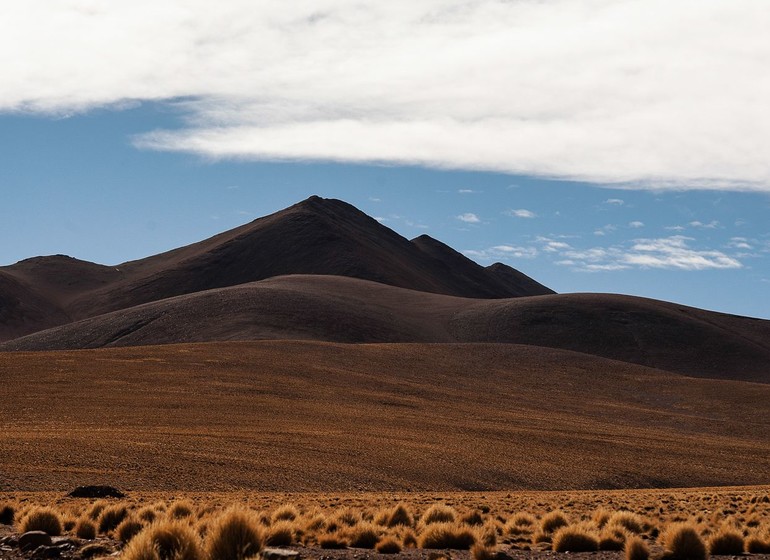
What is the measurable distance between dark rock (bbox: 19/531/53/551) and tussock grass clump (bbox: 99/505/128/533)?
6.86 ft

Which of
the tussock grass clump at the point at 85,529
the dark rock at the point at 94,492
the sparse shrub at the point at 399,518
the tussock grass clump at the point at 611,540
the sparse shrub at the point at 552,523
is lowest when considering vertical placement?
the dark rock at the point at 94,492

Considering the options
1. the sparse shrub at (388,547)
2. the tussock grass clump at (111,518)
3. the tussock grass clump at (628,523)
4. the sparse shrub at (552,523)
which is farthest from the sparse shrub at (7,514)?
the tussock grass clump at (628,523)

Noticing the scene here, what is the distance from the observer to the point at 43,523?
604 inches

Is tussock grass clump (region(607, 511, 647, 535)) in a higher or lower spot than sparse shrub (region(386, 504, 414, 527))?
higher

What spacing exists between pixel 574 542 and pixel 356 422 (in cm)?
4314

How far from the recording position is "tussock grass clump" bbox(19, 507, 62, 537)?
15.2 meters

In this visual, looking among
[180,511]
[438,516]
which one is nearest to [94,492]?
[180,511]

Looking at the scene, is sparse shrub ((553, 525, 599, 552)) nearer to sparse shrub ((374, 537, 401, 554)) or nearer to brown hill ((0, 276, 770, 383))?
sparse shrub ((374, 537, 401, 554))

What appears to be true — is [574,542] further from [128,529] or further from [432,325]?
[432,325]

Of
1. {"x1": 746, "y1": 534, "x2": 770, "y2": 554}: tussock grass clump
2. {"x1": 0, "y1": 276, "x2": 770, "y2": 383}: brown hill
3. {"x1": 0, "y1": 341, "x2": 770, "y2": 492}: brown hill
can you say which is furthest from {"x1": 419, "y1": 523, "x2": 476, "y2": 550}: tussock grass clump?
{"x1": 0, "y1": 276, "x2": 770, "y2": 383}: brown hill

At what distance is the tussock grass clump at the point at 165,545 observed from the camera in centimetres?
995

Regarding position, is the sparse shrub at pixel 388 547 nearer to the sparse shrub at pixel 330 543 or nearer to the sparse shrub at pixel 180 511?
the sparse shrub at pixel 330 543

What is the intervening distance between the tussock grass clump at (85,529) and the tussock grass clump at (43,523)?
34 centimetres

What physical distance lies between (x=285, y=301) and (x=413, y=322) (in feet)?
70.3
